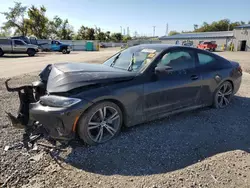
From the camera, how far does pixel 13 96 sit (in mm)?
5852

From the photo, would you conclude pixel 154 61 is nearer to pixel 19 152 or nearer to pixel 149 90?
pixel 149 90

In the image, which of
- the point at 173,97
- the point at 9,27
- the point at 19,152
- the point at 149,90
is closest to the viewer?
the point at 19,152

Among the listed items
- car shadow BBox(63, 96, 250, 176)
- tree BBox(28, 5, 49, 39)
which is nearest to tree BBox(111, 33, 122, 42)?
tree BBox(28, 5, 49, 39)

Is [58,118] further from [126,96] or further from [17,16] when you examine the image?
[17,16]

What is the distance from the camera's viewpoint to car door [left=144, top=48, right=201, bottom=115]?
3748 millimetres

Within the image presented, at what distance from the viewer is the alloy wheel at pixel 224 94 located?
199 inches

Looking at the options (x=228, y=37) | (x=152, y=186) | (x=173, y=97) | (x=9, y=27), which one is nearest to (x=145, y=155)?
(x=152, y=186)

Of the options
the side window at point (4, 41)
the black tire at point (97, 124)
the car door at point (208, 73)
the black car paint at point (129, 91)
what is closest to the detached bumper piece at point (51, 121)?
the black car paint at point (129, 91)

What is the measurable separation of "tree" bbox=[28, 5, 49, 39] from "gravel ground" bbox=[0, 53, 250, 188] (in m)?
51.0

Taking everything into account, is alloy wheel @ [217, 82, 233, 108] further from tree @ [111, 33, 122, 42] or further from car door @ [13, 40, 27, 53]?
tree @ [111, 33, 122, 42]

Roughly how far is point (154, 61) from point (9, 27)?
5937 cm

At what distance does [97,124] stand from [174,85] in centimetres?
161

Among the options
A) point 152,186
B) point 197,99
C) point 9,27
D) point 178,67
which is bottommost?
point 152,186

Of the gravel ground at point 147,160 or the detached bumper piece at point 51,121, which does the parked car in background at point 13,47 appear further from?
the detached bumper piece at point 51,121
